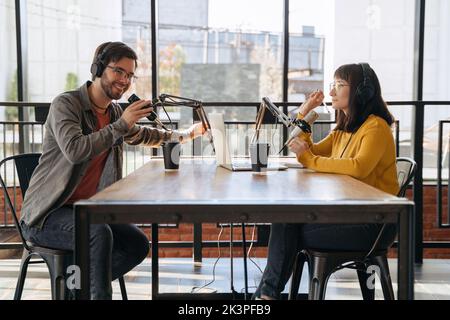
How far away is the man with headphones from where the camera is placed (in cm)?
208

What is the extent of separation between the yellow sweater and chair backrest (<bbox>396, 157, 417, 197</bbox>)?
56mm

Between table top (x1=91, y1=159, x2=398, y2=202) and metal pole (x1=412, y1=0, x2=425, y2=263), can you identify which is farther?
metal pole (x1=412, y1=0, x2=425, y2=263)

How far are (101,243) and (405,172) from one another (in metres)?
1.26

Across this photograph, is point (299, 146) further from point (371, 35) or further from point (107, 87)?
point (371, 35)

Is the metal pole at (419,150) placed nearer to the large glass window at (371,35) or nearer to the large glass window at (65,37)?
the large glass window at (371,35)

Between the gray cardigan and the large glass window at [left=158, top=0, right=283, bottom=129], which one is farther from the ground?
the large glass window at [left=158, top=0, right=283, bottom=129]

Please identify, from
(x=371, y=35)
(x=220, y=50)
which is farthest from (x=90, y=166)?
(x=371, y=35)

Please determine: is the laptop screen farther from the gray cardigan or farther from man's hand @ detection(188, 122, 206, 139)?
the gray cardigan

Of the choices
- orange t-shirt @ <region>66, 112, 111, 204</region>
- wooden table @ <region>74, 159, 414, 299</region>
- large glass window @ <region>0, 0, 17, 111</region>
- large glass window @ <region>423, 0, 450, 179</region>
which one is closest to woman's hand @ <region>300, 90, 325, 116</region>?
orange t-shirt @ <region>66, 112, 111, 204</region>

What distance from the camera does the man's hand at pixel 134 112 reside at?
2.16 m

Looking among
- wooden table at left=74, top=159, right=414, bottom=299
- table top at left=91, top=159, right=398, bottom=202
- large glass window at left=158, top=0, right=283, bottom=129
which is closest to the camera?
wooden table at left=74, top=159, right=414, bottom=299

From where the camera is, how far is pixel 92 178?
235 cm

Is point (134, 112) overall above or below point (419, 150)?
above
